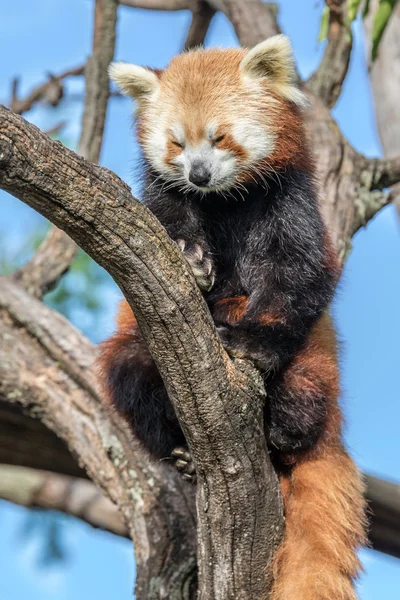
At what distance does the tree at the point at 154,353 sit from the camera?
2.08m

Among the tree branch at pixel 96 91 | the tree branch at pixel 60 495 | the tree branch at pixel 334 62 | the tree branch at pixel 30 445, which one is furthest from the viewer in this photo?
the tree branch at pixel 60 495

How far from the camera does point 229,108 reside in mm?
2938

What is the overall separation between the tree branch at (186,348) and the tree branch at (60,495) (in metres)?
2.53

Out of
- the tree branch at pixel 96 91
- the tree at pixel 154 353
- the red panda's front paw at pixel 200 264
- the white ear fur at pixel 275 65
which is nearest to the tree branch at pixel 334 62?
the tree at pixel 154 353

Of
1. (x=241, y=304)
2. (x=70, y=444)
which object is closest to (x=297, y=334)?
(x=241, y=304)

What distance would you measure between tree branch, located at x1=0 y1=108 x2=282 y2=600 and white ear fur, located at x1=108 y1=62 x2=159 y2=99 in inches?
44.0

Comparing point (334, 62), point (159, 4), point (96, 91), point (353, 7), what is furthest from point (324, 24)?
point (159, 4)

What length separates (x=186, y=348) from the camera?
2318mm

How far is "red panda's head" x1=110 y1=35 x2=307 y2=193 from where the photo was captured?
2854 millimetres

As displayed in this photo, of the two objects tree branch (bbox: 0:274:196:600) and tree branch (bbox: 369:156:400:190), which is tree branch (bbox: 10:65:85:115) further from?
tree branch (bbox: 369:156:400:190)

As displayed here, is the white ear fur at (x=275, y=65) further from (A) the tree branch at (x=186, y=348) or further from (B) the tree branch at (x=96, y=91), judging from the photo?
(B) the tree branch at (x=96, y=91)

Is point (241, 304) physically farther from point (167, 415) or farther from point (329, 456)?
point (329, 456)

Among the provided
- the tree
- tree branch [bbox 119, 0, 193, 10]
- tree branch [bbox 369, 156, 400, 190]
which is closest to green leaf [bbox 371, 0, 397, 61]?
the tree

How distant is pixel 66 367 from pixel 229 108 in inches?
73.1
